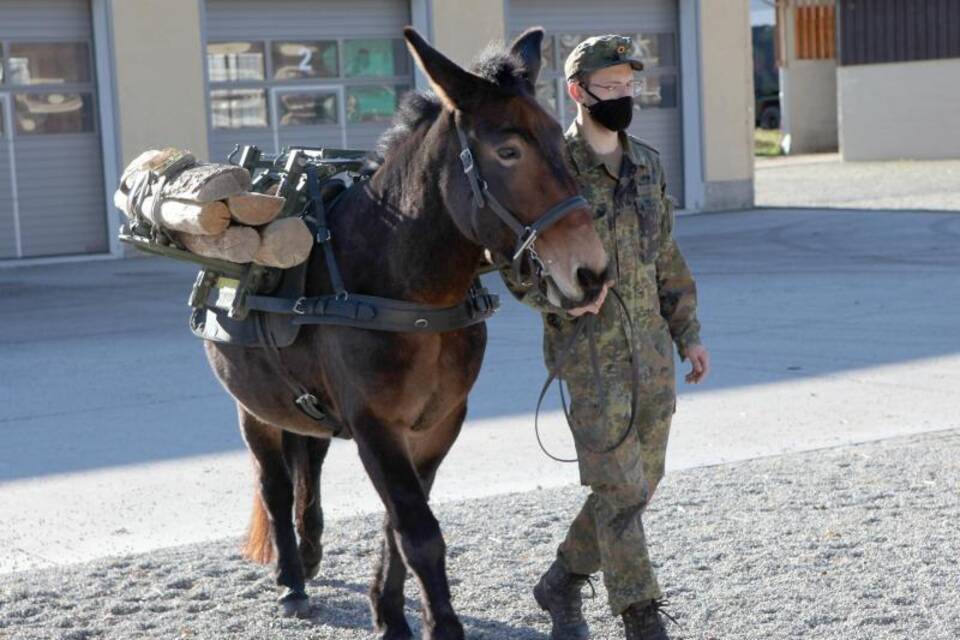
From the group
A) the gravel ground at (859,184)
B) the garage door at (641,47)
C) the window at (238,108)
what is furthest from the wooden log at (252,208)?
the gravel ground at (859,184)

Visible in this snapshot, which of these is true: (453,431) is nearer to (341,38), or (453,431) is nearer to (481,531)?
(481,531)

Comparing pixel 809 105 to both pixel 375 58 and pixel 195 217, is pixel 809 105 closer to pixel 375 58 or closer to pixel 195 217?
pixel 375 58

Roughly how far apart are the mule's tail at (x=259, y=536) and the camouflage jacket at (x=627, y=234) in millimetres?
1675

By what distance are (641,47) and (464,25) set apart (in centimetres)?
387

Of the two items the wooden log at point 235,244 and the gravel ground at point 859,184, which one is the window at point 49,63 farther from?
the wooden log at point 235,244

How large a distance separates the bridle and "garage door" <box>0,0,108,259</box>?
16.2 m

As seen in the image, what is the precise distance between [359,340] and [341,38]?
57.6 feet

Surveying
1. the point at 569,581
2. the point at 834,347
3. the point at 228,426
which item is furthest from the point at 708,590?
the point at 834,347

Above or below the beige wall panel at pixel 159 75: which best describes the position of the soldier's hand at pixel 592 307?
below

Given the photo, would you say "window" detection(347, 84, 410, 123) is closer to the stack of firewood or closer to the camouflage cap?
the stack of firewood

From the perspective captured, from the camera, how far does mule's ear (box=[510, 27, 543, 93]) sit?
469cm

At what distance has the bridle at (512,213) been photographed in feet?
14.2

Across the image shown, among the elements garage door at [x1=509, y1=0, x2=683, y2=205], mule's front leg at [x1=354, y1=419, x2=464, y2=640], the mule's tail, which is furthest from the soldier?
garage door at [x1=509, y1=0, x2=683, y2=205]

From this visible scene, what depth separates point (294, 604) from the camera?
580cm
